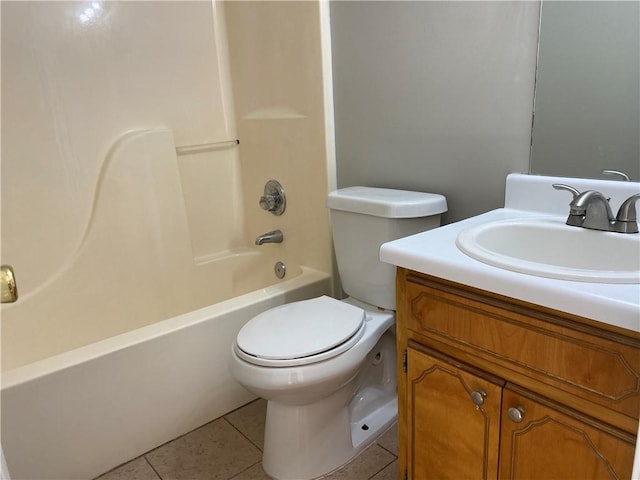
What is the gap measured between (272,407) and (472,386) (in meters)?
0.70

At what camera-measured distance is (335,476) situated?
1537mm

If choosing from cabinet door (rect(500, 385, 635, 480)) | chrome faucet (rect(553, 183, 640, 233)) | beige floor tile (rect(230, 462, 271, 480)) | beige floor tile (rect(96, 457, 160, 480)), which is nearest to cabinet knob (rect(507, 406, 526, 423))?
cabinet door (rect(500, 385, 635, 480))

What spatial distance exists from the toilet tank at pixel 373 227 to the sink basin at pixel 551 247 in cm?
33

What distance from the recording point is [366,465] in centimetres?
158

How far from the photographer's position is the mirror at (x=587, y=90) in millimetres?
1193

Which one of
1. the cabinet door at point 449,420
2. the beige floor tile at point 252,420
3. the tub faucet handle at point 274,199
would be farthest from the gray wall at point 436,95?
the beige floor tile at point 252,420

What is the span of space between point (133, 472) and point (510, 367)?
127 cm

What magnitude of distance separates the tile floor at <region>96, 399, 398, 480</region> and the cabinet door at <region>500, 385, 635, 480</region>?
2.05 feet

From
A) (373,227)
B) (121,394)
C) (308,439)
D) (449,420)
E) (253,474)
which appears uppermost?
(373,227)

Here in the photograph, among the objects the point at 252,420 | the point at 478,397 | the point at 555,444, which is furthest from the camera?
the point at 252,420

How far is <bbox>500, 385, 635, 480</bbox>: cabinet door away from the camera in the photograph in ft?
2.81

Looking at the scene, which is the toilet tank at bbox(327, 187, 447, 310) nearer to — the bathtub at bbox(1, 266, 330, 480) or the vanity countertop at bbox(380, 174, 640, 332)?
the vanity countertop at bbox(380, 174, 640, 332)

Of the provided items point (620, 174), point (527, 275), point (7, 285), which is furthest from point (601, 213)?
point (7, 285)

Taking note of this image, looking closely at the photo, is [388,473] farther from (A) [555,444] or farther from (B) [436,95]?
(B) [436,95]
